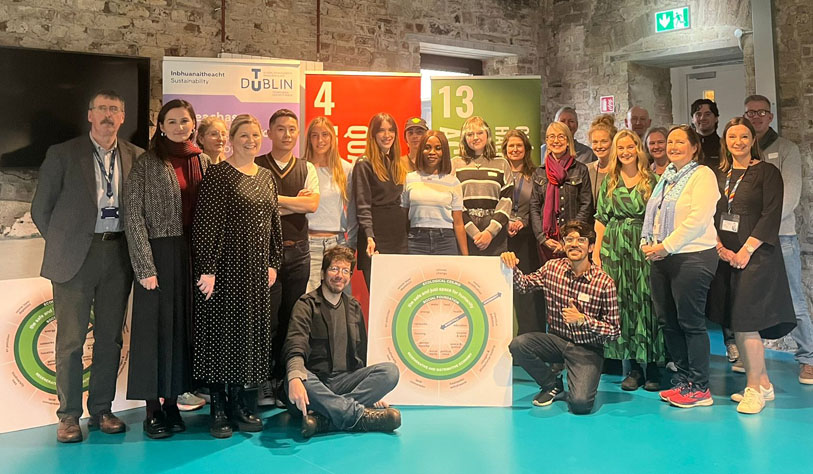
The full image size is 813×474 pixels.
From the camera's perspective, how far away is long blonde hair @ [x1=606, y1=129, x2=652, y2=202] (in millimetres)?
4359

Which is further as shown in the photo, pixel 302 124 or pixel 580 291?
pixel 302 124

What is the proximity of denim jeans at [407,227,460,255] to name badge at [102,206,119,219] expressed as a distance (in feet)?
5.51

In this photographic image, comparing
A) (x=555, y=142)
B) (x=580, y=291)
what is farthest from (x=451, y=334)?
(x=555, y=142)

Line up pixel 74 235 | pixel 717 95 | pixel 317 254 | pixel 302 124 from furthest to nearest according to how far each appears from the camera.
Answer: pixel 717 95
pixel 302 124
pixel 317 254
pixel 74 235

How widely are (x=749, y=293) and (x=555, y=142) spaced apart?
4.70 feet

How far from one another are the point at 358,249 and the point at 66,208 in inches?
65.5

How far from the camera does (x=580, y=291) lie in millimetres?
4145

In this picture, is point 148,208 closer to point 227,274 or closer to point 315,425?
point 227,274

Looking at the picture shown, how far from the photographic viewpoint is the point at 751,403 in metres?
3.98

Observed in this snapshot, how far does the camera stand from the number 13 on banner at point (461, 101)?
5.97 m


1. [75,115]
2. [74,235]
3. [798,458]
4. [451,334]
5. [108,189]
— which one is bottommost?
[798,458]

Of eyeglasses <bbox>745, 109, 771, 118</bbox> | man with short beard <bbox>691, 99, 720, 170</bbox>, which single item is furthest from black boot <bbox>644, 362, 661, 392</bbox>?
eyeglasses <bbox>745, 109, 771, 118</bbox>

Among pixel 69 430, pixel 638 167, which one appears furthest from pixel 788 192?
pixel 69 430

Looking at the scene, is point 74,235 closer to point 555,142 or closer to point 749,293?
point 555,142
